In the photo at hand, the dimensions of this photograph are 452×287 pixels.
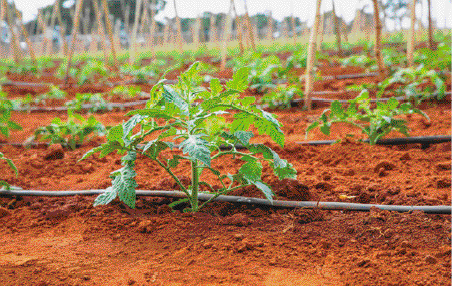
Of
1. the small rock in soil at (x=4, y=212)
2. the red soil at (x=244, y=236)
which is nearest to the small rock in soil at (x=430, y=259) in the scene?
the red soil at (x=244, y=236)

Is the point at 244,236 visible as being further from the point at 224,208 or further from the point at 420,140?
the point at 420,140

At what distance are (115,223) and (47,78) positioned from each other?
8568mm

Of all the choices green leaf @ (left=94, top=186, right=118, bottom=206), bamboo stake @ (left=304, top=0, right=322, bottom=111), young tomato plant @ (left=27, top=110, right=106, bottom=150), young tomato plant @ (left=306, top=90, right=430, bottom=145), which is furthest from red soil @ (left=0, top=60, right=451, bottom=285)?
bamboo stake @ (left=304, top=0, right=322, bottom=111)

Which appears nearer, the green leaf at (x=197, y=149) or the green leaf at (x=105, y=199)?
the green leaf at (x=197, y=149)

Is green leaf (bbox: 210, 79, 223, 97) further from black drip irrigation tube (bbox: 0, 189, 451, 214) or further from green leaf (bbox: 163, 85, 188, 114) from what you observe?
black drip irrigation tube (bbox: 0, 189, 451, 214)

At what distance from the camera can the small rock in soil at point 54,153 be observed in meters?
2.75

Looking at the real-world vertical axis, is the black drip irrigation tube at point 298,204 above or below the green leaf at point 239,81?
below

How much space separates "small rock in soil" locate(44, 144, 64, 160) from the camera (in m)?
2.75

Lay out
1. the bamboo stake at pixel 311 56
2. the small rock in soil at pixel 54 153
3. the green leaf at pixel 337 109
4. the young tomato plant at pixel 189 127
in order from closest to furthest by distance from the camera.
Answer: the young tomato plant at pixel 189 127 → the green leaf at pixel 337 109 → the small rock in soil at pixel 54 153 → the bamboo stake at pixel 311 56

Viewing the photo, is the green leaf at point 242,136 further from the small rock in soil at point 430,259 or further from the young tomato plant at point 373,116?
the young tomato plant at point 373,116

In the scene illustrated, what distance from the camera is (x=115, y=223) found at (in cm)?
172

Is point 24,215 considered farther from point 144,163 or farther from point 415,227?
point 415,227

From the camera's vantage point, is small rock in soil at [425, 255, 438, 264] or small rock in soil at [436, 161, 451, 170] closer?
small rock in soil at [425, 255, 438, 264]

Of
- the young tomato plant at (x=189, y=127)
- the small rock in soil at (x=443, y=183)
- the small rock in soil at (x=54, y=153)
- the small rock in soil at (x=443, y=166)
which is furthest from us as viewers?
the small rock in soil at (x=54, y=153)
